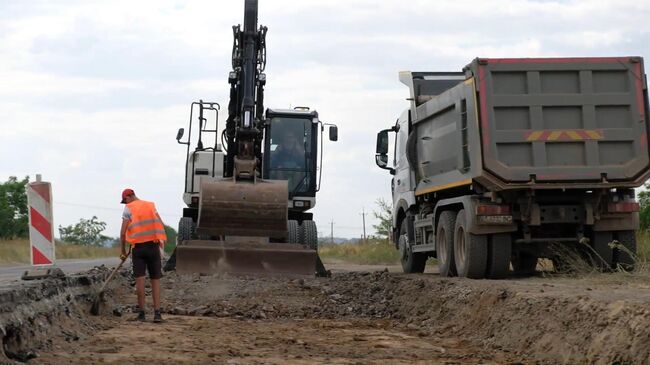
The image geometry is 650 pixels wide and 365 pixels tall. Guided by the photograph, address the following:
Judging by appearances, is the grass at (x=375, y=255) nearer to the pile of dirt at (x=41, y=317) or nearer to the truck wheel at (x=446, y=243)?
the truck wheel at (x=446, y=243)

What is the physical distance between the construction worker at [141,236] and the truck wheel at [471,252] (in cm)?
445

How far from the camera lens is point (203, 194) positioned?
17.0 meters

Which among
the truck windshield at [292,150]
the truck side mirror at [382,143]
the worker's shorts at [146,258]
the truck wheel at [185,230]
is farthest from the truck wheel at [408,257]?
the worker's shorts at [146,258]

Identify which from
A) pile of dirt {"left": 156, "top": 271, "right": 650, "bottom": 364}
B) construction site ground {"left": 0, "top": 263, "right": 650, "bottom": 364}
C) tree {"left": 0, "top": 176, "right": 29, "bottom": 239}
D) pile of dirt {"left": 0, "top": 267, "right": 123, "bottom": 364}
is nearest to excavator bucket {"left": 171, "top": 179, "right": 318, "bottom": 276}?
pile of dirt {"left": 156, "top": 271, "right": 650, "bottom": 364}

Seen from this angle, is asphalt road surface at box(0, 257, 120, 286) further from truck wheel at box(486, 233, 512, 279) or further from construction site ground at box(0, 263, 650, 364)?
truck wheel at box(486, 233, 512, 279)

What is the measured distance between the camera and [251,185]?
17.2m

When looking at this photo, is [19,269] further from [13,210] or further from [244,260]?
[13,210]

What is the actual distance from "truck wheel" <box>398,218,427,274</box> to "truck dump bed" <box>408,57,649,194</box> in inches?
191

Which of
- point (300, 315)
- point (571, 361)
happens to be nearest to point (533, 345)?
point (571, 361)

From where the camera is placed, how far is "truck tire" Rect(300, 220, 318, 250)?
18812 millimetres

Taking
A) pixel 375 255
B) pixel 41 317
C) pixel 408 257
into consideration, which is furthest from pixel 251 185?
pixel 375 255

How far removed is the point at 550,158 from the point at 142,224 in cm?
550

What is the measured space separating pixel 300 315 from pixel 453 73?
6.23 meters

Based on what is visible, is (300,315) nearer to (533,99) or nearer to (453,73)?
(533,99)
